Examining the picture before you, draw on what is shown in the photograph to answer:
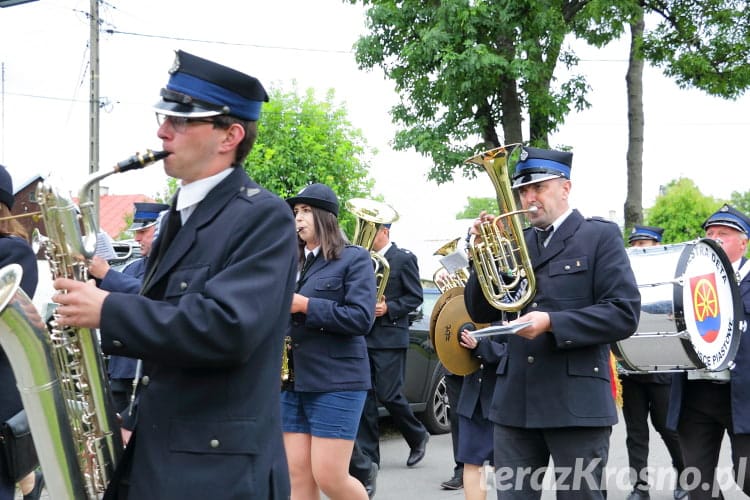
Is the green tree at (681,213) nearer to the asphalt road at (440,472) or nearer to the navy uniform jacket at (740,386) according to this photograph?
the asphalt road at (440,472)

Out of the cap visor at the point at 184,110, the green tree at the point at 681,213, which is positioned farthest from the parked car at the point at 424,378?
the green tree at the point at 681,213

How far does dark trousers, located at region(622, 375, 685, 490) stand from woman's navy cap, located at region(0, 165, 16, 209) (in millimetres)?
4989

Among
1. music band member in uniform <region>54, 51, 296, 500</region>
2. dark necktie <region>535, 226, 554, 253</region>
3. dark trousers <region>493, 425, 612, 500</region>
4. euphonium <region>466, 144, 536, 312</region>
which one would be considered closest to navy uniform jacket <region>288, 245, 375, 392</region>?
euphonium <region>466, 144, 536, 312</region>

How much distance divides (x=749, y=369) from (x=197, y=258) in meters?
3.71

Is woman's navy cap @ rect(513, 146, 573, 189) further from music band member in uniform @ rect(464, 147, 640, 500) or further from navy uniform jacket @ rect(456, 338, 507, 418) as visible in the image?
navy uniform jacket @ rect(456, 338, 507, 418)

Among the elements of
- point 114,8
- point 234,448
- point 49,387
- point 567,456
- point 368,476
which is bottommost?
point 368,476

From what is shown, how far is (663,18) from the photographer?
1573cm

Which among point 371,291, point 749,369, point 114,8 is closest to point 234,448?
point 371,291

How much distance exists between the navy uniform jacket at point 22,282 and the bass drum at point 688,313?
335cm

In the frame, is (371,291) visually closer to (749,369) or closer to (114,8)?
(749,369)

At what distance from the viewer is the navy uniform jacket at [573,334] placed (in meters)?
4.00

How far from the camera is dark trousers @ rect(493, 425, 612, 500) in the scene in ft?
13.0

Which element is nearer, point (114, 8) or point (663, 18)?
point (663, 18)

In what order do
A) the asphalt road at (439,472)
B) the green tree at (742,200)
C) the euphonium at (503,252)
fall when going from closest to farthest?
1. the euphonium at (503,252)
2. the asphalt road at (439,472)
3. the green tree at (742,200)
